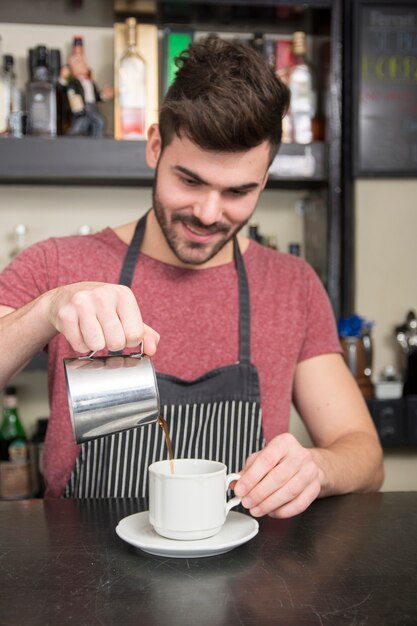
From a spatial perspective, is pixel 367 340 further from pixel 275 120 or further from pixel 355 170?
pixel 275 120

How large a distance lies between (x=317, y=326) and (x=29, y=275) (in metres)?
0.58

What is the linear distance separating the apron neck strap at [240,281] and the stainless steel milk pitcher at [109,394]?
63cm

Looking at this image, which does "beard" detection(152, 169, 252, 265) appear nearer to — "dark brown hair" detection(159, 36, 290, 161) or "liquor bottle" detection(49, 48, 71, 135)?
"dark brown hair" detection(159, 36, 290, 161)

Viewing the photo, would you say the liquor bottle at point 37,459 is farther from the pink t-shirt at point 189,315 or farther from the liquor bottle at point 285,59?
the liquor bottle at point 285,59

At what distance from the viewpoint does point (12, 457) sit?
7.84ft

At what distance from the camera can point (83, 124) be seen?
2363 millimetres

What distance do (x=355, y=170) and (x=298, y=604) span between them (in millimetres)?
1859

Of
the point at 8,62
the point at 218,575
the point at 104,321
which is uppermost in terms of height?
the point at 8,62

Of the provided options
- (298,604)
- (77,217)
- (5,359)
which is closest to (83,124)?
(77,217)

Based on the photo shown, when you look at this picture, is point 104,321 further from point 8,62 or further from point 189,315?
point 8,62

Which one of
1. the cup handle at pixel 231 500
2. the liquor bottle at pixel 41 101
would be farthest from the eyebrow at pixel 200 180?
the liquor bottle at pixel 41 101

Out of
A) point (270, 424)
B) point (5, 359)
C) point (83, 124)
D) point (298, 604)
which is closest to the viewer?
point (298, 604)

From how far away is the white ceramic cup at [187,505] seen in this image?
3.04 ft

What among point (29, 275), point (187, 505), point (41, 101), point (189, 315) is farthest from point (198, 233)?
point (41, 101)
